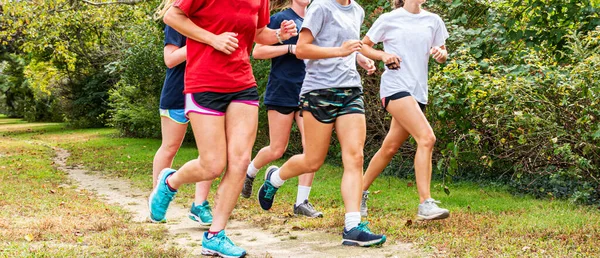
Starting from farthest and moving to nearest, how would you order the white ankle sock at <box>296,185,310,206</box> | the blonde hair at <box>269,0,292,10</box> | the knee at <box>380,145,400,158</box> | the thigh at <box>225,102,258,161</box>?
the white ankle sock at <box>296,185,310,206</box>
the blonde hair at <box>269,0,292,10</box>
the knee at <box>380,145,400,158</box>
the thigh at <box>225,102,258,161</box>

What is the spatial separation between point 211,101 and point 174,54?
1.35 metres

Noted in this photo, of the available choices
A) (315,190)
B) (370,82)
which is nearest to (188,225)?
(315,190)

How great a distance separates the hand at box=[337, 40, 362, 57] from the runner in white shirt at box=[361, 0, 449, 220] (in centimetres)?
82

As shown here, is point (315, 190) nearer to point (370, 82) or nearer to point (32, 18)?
point (370, 82)

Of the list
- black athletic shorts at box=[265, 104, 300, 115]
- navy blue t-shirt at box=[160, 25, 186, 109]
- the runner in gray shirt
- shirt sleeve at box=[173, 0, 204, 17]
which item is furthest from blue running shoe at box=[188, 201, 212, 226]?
shirt sleeve at box=[173, 0, 204, 17]

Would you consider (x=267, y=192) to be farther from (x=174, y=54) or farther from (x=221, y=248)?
(x=221, y=248)

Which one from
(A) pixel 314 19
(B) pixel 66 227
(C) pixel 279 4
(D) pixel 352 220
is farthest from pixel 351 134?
(B) pixel 66 227

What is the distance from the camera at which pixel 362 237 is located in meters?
5.00

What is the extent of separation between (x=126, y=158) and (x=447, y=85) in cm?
992

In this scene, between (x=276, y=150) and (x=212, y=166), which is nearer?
(x=212, y=166)

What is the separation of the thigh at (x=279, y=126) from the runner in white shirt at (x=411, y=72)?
1.04m

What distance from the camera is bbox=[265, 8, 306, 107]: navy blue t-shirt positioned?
6527mm

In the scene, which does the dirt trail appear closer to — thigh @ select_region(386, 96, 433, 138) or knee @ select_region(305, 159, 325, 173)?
knee @ select_region(305, 159, 325, 173)

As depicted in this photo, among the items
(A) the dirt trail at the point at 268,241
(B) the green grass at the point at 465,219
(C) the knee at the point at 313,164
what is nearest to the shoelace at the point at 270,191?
(B) the green grass at the point at 465,219
